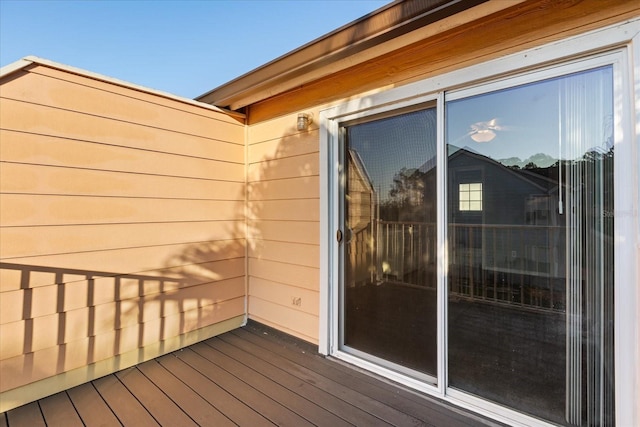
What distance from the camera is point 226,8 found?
5.11m

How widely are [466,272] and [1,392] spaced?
2.89 m

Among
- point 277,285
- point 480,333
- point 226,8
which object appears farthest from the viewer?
point 226,8

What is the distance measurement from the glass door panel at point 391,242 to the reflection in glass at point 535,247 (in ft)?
0.54

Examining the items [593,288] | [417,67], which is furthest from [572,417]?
[417,67]

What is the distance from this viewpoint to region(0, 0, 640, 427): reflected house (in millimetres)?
1520

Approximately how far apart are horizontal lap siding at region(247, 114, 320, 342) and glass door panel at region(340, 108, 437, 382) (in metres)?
0.31

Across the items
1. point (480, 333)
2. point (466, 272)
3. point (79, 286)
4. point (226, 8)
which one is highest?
point (226, 8)

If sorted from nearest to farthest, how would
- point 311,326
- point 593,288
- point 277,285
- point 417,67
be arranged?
point 593,288
point 417,67
point 311,326
point 277,285

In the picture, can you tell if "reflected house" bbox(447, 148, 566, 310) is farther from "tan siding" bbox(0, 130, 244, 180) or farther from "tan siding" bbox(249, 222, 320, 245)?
"tan siding" bbox(0, 130, 244, 180)

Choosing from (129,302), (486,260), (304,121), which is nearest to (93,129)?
(129,302)

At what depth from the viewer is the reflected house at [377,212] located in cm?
152

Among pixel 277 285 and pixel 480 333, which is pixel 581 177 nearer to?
pixel 480 333

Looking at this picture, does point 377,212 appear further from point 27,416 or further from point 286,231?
point 27,416

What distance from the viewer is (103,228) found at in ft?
7.47
